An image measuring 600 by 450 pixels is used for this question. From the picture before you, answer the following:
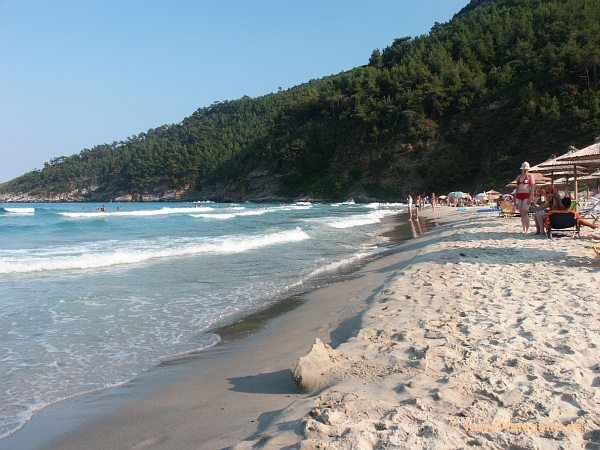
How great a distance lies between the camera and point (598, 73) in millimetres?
55062

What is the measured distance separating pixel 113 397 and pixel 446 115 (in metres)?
72.9

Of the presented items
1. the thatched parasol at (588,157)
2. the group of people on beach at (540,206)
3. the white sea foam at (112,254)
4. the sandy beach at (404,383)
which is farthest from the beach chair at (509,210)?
the sandy beach at (404,383)

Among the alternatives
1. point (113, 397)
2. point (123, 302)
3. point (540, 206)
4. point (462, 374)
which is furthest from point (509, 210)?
point (113, 397)

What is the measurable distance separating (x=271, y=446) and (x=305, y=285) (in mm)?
7002

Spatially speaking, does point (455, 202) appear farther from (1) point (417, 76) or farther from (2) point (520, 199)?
(1) point (417, 76)

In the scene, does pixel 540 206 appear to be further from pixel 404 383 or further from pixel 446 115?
pixel 446 115

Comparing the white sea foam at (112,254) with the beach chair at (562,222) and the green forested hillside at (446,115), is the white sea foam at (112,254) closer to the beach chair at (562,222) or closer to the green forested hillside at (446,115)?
the beach chair at (562,222)

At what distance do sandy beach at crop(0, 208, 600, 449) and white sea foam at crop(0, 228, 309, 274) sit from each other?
851 cm

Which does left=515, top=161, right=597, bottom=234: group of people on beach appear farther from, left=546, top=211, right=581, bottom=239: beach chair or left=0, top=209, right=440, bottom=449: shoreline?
left=0, top=209, right=440, bottom=449: shoreline

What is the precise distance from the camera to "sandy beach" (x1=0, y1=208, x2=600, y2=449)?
8.91ft

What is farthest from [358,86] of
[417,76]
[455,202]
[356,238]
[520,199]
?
[520,199]

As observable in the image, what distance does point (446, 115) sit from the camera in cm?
7069

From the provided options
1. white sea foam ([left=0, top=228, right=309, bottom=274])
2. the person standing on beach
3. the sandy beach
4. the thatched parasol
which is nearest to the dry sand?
the sandy beach

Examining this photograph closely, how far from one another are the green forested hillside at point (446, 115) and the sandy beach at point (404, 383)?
53761 mm
